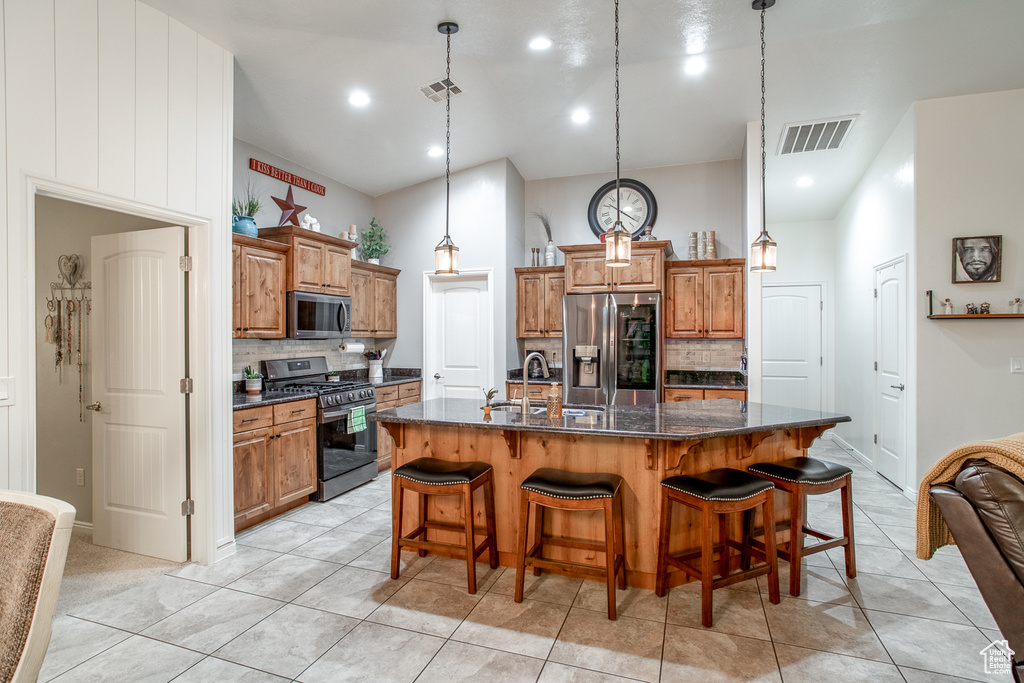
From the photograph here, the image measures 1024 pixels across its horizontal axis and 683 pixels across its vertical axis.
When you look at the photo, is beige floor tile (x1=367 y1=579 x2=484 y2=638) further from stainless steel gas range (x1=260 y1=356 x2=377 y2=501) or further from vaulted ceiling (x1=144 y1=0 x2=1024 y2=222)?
vaulted ceiling (x1=144 y1=0 x2=1024 y2=222)

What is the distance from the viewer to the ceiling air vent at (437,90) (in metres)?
3.94

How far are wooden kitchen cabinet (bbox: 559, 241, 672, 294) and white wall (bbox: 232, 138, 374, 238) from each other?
2412 millimetres

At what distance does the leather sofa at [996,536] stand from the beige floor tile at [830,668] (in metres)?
0.64

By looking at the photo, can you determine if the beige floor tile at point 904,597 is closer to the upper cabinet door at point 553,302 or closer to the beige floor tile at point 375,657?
the beige floor tile at point 375,657

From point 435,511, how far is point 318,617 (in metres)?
0.87

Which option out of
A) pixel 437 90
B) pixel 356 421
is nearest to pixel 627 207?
pixel 437 90

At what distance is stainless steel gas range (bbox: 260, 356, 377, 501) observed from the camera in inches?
165

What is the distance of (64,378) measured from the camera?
3547mm

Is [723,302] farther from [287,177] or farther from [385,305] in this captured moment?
[287,177]

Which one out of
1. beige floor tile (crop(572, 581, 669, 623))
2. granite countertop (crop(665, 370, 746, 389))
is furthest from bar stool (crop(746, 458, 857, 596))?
granite countertop (crop(665, 370, 746, 389))

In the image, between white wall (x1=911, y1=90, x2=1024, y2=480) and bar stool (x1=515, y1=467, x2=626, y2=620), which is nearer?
bar stool (x1=515, y1=467, x2=626, y2=620)

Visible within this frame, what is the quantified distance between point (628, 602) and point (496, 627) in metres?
0.69

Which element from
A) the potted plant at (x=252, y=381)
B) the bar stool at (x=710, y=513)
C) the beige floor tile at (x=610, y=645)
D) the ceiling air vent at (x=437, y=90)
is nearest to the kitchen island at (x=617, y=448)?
the bar stool at (x=710, y=513)

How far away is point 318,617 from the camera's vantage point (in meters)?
2.43
